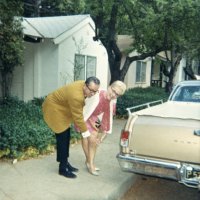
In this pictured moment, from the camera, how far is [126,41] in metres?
19.4

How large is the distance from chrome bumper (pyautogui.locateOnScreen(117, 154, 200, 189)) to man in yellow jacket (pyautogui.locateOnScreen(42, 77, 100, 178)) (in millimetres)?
728

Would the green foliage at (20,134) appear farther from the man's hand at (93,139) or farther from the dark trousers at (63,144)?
the man's hand at (93,139)

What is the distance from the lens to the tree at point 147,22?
10383 mm

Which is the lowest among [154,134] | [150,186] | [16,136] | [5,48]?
[150,186]

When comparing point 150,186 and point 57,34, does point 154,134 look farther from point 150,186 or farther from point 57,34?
point 57,34

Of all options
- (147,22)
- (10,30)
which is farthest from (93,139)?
(147,22)

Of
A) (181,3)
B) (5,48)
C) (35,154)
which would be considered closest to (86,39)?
(181,3)

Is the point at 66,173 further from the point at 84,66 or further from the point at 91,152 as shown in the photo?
the point at 84,66

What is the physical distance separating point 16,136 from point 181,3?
6299mm

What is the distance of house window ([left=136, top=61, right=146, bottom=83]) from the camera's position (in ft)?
74.2

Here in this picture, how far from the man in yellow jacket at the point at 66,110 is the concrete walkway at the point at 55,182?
0.31m

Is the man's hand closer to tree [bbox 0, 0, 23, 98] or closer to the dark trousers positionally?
the dark trousers

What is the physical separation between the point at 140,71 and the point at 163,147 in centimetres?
1891

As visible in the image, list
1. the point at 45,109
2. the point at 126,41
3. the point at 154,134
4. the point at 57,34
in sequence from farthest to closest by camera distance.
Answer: the point at 126,41 < the point at 57,34 < the point at 45,109 < the point at 154,134
